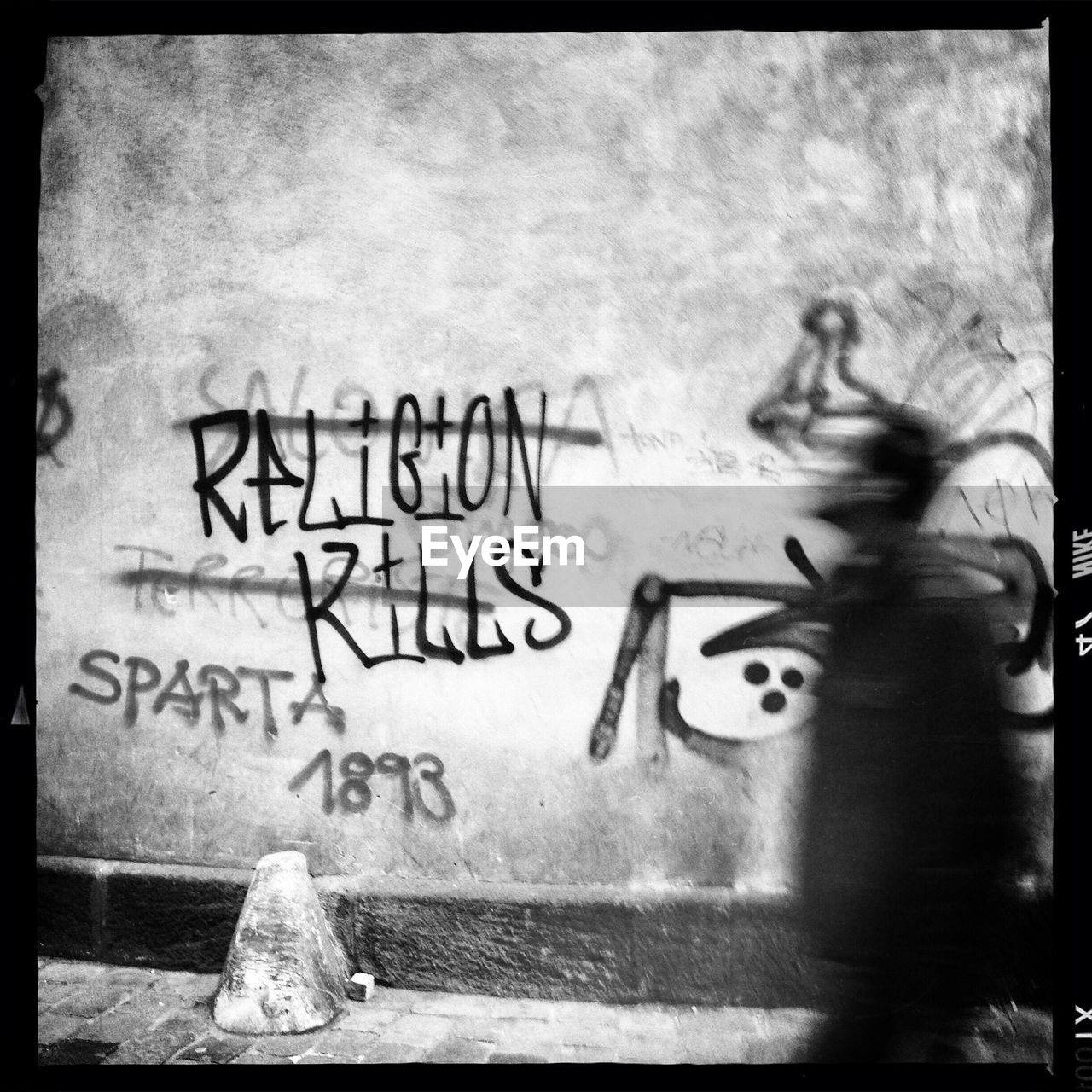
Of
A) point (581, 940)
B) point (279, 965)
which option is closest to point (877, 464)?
point (581, 940)

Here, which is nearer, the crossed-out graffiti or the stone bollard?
the stone bollard

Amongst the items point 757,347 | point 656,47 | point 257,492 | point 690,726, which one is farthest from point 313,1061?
point 656,47

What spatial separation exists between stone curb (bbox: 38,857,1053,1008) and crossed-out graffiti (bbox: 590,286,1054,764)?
68cm

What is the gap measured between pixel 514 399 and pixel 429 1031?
8.08ft

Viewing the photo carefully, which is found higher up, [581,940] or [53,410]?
[53,410]

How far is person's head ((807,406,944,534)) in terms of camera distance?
3580 mm

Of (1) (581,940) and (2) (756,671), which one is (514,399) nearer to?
(2) (756,671)

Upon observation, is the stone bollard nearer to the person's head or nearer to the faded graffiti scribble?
the faded graffiti scribble

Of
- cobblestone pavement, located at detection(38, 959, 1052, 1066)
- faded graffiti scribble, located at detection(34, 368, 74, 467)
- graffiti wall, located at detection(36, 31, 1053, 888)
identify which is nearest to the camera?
cobblestone pavement, located at detection(38, 959, 1052, 1066)

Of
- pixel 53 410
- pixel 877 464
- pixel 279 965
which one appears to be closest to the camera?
pixel 279 965

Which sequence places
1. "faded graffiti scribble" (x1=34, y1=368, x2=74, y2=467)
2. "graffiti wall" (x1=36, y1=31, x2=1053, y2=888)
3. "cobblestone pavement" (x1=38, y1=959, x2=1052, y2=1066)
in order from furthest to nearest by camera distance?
"faded graffiti scribble" (x1=34, y1=368, x2=74, y2=467), "graffiti wall" (x1=36, y1=31, x2=1053, y2=888), "cobblestone pavement" (x1=38, y1=959, x2=1052, y2=1066)

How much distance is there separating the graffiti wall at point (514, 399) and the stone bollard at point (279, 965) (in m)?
0.22

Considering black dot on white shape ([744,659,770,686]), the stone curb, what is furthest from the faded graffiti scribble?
black dot on white shape ([744,659,770,686])

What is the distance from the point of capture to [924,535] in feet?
11.8
